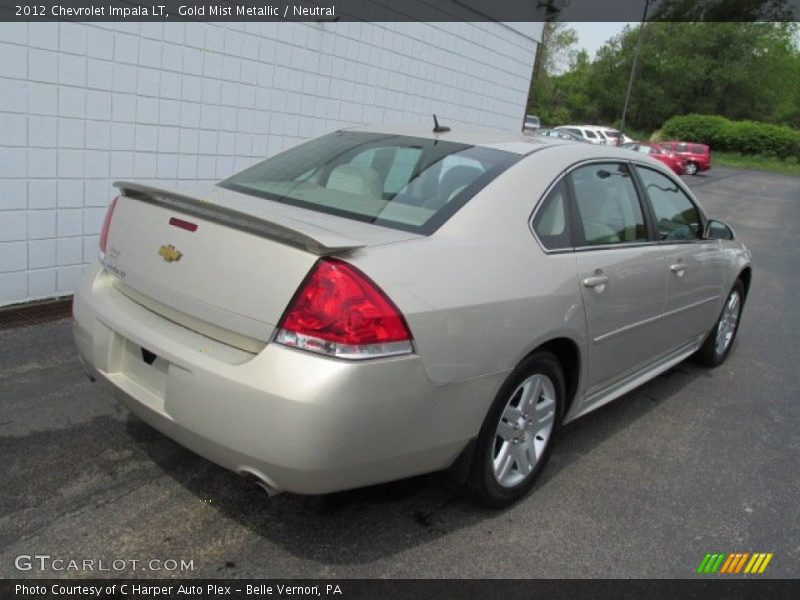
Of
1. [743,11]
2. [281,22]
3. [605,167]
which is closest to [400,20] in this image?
[281,22]

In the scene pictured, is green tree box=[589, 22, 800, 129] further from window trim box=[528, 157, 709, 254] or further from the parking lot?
the parking lot

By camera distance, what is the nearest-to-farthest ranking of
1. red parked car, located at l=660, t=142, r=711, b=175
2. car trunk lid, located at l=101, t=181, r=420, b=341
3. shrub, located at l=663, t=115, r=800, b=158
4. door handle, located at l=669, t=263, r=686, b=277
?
car trunk lid, located at l=101, t=181, r=420, b=341 → door handle, located at l=669, t=263, r=686, b=277 → red parked car, located at l=660, t=142, r=711, b=175 → shrub, located at l=663, t=115, r=800, b=158

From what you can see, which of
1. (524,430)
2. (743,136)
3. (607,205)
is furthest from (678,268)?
(743,136)

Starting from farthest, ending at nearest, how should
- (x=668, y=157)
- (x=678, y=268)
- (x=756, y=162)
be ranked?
(x=756, y=162)
(x=668, y=157)
(x=678, y=268)

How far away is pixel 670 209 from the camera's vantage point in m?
4.27

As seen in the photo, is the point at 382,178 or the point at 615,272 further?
the point at 615,272

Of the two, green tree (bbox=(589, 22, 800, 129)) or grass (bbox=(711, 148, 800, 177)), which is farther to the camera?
green tree (bbox=(589, 22, 800, 129))

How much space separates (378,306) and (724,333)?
3985mm

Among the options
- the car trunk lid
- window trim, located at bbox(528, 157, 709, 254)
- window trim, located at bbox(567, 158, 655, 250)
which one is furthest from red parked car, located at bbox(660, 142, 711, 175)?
the car trunk lid

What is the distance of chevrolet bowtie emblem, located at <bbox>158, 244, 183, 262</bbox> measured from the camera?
261 cm

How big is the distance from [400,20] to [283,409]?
6.72 metres

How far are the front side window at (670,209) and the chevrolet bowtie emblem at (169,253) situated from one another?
2.65 metres

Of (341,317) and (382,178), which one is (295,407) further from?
(382,178)

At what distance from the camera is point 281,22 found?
6.45 meters
